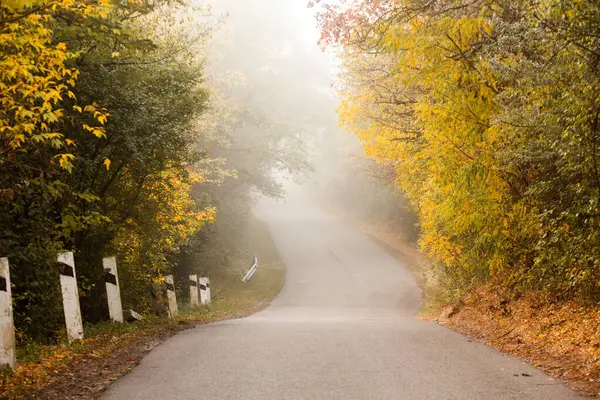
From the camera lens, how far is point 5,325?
20.1 feet

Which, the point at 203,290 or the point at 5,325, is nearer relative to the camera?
the point at 5,325

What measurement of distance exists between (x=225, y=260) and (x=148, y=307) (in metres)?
13.0

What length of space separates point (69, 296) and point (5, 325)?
7.02 ft

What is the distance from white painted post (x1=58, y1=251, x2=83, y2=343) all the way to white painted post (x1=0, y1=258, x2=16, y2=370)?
6.42 feet

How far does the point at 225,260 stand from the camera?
91.0 feet

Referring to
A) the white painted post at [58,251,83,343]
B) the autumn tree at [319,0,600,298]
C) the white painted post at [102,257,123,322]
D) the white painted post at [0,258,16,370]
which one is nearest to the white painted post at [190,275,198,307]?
the autumn tree at [319,0,600,298]

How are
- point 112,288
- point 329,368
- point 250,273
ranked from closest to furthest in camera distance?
1. point 329,368
2. point 112,288
3. point 250,273

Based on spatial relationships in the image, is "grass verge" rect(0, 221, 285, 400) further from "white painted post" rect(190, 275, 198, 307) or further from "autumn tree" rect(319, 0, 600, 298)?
"white painted post" rect(190, 275, 198, 307)

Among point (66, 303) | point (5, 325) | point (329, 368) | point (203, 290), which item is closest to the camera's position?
point (5, 325)

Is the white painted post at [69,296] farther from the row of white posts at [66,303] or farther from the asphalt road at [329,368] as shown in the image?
the asphalt road at [329,368]

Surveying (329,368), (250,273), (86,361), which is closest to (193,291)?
(250,273)

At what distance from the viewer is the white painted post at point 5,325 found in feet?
19.9

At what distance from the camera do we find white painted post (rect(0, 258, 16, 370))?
6.06m

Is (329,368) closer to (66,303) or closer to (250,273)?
(66,303)
